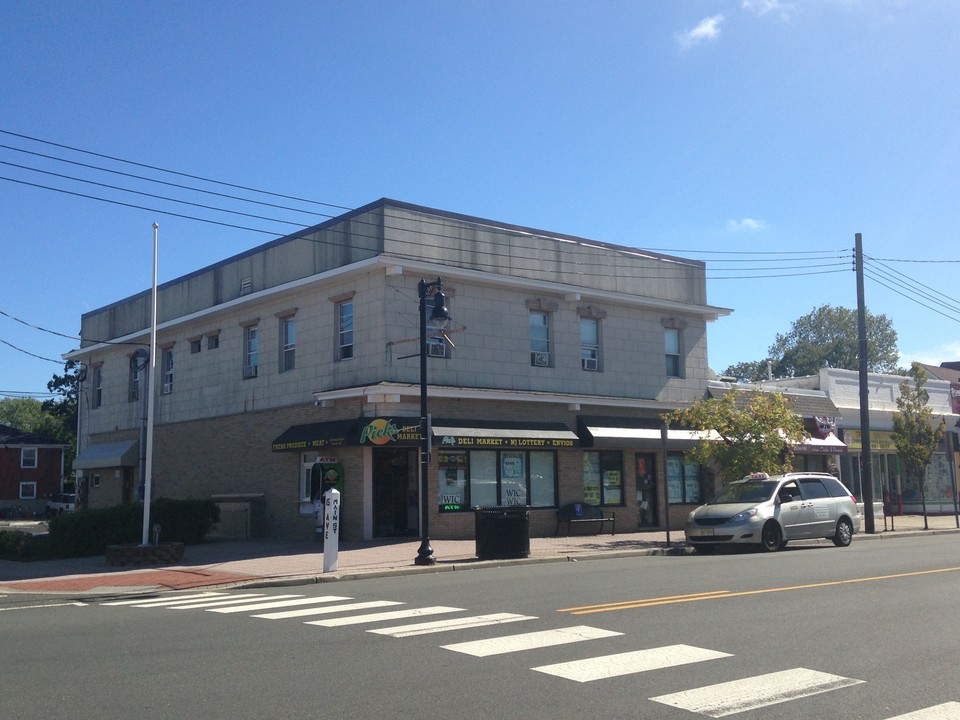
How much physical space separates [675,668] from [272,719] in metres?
3.37

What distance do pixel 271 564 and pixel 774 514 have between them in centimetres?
1093

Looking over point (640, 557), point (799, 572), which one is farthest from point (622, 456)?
point (799, 572)

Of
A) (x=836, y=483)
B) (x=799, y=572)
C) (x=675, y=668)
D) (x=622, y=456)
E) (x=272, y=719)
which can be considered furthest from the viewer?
(x=622, y=456)

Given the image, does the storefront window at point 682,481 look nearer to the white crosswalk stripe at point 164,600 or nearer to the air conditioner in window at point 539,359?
the air conditioner in window at point 539,359

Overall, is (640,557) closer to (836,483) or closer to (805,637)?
(836,483)

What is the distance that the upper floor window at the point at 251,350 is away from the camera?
2844cm

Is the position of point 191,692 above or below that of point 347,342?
below

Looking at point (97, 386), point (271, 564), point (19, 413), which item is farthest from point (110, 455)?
point (19, 413)

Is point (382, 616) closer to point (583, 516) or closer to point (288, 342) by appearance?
point (583, 516)

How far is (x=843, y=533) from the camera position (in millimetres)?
22297

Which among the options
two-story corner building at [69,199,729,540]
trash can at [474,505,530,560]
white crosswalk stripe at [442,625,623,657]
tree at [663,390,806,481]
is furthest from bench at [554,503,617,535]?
white crosswalk stripe at [442,625,623,657]

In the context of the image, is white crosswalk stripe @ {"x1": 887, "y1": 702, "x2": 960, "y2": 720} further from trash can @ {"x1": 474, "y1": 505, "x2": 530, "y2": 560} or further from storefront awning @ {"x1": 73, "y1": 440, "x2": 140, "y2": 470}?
storefront awning @ {"x1": 73, "y1": 440, "x2": 140, "y2": 470}

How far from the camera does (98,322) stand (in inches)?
1451

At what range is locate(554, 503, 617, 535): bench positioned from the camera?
1025 inches
